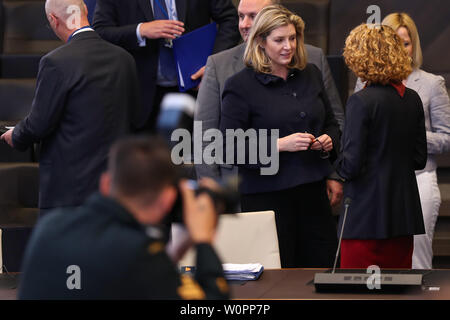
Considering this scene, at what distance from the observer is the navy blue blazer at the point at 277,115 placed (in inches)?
131

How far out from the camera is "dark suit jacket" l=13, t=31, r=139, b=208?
3186 mm

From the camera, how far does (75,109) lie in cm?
Answer: 323

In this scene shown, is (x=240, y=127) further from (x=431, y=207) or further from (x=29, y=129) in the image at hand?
(x=431, y=207)

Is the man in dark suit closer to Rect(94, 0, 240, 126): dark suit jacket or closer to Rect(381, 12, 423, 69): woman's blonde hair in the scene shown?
Rect(94, 0, 240, 126): dark suit jacket

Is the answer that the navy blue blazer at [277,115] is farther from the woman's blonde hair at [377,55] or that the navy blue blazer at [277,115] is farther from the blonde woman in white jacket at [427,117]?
the blonde woman in white jacket at [427,117]

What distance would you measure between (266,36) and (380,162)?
0.66 meters

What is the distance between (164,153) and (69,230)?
8.1 inches

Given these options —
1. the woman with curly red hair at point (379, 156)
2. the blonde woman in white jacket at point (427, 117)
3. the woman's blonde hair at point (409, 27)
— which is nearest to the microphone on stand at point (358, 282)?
the woman with curly red hair at point (379, 156)

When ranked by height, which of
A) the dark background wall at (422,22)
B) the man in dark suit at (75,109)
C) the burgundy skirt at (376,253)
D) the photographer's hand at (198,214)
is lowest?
the burgundy skirt at (376,253)

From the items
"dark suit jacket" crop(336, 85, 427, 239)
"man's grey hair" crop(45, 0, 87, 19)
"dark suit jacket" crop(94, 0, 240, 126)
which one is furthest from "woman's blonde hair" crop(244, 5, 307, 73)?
"dark suit jacket" crop(94, 0, 240, 126)

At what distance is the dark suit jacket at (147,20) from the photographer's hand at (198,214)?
8.91 ft

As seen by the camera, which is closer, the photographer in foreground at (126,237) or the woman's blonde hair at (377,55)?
the photographer in foreground at (126,237)

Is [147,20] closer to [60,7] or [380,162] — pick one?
[60,7]
